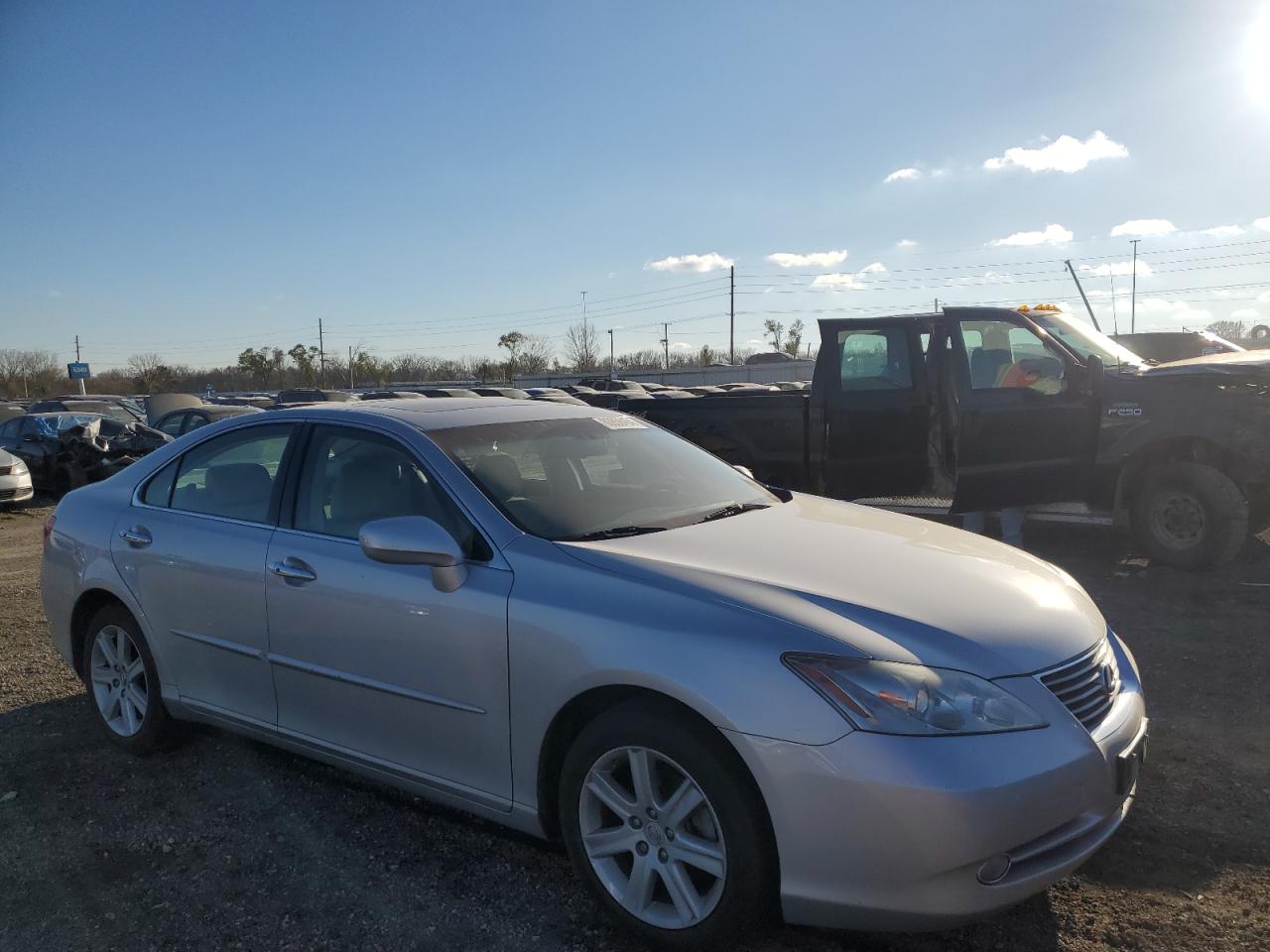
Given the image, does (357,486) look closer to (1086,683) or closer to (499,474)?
(499,474)

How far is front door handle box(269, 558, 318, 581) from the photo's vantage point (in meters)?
3.52

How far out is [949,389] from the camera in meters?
8.20

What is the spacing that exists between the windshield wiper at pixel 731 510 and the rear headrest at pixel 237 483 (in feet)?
5.88

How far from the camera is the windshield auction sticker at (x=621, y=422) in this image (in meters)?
4.23

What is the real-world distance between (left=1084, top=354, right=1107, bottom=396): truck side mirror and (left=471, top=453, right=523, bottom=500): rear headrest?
5.75 metres

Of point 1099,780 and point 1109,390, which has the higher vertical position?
point 1109,390

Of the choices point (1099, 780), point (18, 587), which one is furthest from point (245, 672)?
point (18, 587)

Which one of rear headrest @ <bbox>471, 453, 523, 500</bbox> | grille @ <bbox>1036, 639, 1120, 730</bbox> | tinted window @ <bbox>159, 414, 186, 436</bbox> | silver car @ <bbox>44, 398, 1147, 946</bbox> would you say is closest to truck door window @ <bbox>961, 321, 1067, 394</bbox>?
silver car @ <bbox>44, 398, 1147, 946</bbox>

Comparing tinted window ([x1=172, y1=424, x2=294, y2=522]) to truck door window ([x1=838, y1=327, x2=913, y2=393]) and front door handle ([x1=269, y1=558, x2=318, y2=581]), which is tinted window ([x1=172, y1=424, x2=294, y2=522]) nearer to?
front door handle ([x1=269, y1=558, x2=318, y2=581])

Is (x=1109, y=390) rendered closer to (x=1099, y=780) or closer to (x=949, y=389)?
(x=949, y=389)

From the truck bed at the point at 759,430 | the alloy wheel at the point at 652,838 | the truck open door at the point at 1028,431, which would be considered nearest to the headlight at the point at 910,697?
the alloy wheel at the point at 652,838

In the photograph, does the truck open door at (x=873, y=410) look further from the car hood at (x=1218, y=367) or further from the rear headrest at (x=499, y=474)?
the rear headrest at (x=499, y=474)

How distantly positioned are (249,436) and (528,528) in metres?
1.70

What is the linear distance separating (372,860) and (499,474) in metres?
1.45
